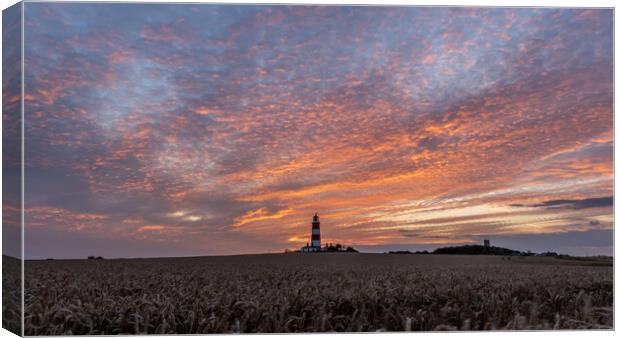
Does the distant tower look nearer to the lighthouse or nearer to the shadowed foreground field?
the lighthouse

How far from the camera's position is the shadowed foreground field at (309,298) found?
32.0ft

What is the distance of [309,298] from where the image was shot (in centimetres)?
1009

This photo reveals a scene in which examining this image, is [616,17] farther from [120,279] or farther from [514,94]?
[120,279]

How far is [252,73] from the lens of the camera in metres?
11.8

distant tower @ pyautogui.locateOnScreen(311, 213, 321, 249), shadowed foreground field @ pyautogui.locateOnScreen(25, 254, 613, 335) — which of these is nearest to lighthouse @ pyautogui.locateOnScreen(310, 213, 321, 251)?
distant tower @ pyautogui.locateOnScreen(311, 213, 321, 249)

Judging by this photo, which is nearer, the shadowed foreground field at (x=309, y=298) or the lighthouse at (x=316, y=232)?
the shadowed foreground field at (x=309, y=298)

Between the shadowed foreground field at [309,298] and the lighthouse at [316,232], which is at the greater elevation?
the lighthouse at [316,232]

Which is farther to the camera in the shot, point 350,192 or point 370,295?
point 350,192

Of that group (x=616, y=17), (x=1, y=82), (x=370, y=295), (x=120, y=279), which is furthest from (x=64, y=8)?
(x=616, y=17)

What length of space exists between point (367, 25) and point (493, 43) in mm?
2303

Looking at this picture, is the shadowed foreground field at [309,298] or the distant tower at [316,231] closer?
the shadowed foreground field at [309,298]

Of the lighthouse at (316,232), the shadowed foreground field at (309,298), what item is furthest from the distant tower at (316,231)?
the shadowed foreground field at (309,298)

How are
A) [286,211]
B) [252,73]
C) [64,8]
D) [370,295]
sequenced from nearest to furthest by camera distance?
[370,295]
[64,8]
[252,73]
[286,211]

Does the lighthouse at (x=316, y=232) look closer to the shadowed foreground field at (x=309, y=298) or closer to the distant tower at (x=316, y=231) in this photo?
the distant tower at (x=316, y=231)
